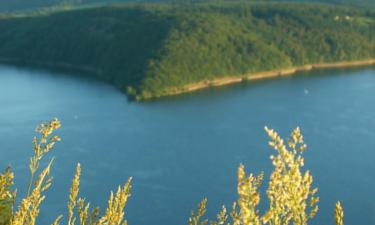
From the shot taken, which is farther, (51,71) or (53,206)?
(51,71)

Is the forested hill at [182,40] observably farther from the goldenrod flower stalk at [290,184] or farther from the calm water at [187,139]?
the goldenrod flower stalk at [290,184]

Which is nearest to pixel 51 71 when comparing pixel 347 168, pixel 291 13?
pixel 291 13

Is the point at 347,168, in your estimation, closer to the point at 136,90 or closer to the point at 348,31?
the point at 136,90

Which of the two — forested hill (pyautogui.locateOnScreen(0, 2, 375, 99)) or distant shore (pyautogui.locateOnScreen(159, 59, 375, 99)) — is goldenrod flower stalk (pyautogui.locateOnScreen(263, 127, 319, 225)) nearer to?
forested hill (pyautogui.locateOnScreen(0, 2, 375, 99))

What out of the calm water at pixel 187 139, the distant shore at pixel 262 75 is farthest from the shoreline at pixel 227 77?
the calm water at pixel 187 139

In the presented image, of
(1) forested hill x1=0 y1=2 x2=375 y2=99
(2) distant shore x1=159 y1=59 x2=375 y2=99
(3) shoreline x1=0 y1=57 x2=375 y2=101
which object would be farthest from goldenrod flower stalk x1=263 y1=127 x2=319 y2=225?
(2) distant shore x1=159 y1=59 x2=375 y2=99

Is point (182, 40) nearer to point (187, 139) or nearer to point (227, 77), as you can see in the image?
point (227, 77)

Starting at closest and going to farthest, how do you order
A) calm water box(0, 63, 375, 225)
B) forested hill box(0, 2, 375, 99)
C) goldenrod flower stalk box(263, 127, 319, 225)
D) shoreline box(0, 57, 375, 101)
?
goldenrod flower stalk box(263, 127, 319, 225)
calm water box(0, 63, 375, 225)
shoreline box(0, 57, 375, 101)
forested hill box(0, 2, 375, 99)

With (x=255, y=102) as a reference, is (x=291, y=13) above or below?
above
